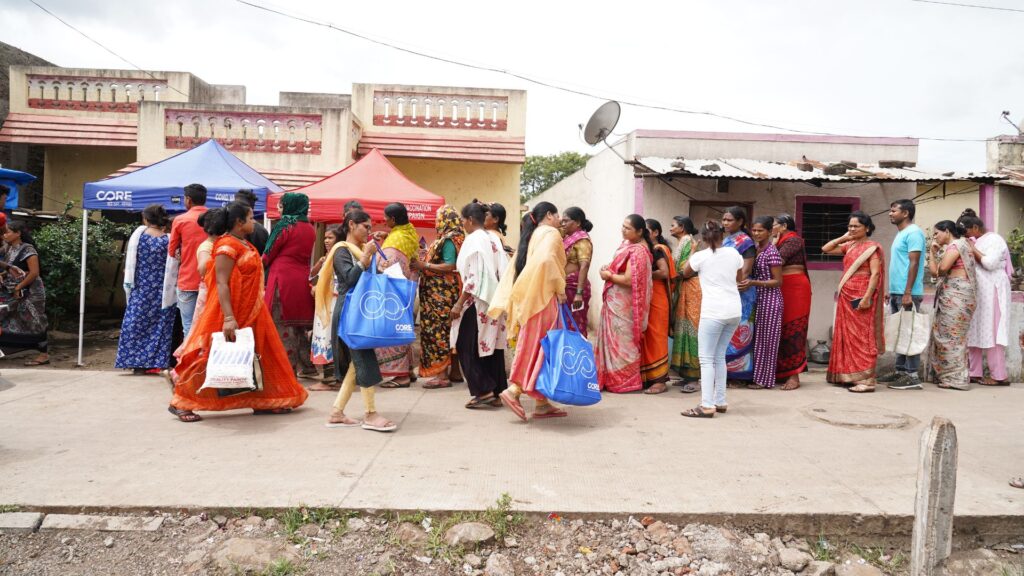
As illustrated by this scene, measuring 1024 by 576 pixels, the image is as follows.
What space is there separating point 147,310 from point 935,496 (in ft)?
22.3

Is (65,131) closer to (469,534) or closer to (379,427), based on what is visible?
(379,427)

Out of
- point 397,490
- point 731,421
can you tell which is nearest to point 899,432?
point 731,421

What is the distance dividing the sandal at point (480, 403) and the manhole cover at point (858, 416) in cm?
259

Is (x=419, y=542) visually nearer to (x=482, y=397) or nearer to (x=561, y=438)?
(x=561, y=438)

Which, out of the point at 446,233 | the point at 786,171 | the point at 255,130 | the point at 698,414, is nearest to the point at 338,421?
the point at 446,233

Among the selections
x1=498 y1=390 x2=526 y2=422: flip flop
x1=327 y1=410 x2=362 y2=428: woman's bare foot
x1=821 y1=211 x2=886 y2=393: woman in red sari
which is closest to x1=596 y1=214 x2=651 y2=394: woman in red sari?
x1=498 y1=390 x2=526 y2=422: flip flop

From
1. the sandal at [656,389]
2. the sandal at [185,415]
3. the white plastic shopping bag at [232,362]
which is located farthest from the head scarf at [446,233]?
the sandal at [185,415]

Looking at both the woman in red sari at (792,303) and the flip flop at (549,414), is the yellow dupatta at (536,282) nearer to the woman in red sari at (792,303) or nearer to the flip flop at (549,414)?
the flip flop at (549,414)

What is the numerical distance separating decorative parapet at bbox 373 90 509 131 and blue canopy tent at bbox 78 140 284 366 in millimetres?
4448

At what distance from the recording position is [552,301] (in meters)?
5.00

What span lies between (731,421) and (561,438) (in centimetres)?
148

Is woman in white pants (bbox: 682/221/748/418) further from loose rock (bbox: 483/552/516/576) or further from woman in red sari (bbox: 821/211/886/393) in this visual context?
loose rock (bbox: 483/552/516/576)

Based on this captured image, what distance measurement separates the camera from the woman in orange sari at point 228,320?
4785mm

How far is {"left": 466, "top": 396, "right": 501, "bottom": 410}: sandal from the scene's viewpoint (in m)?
5.59
